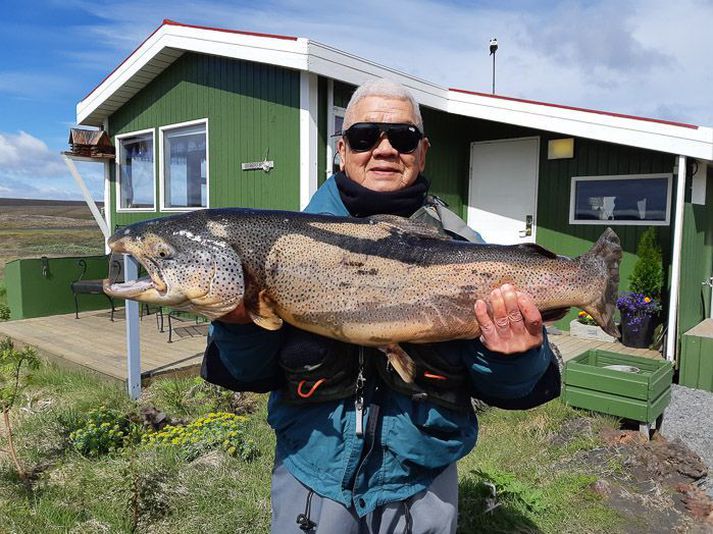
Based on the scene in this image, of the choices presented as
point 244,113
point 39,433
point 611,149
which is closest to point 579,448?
point 39,433

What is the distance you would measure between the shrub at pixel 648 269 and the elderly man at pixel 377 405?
7.36 m

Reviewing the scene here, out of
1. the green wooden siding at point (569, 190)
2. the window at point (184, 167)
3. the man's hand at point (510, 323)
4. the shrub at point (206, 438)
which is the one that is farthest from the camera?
the window at point (184, 167)

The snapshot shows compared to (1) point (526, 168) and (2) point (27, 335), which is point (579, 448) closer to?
(1) point (526, 168)

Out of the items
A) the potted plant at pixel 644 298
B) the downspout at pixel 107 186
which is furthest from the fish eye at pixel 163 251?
the downspout at pixel 107 186

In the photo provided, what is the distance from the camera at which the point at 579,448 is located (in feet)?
16.6

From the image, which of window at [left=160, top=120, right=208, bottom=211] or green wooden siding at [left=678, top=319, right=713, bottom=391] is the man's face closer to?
green wooden siding at [left=678, top=319, right=713, bottom=391]

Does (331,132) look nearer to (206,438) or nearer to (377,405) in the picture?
(206,438)

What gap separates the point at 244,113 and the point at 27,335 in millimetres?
4943

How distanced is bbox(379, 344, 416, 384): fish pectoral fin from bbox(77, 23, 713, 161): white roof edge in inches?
244

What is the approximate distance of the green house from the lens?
7844 millimetres

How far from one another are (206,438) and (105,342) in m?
4.15

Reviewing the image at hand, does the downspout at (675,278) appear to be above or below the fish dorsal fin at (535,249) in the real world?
below

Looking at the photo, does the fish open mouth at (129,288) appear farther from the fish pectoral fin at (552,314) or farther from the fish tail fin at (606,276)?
the fish tail fin at (606,276)

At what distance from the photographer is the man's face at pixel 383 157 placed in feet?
7.24
